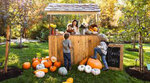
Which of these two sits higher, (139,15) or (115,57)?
(139,15)

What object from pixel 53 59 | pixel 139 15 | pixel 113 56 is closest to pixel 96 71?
pixel 113 56

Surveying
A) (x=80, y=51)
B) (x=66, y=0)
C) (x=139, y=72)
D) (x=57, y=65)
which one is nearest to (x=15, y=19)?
(x=57, y=65)

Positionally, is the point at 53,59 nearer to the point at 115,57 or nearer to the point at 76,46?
the point at 76,46

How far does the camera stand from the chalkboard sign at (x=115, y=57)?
4848 mm

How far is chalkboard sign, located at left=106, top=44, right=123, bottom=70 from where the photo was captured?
15.9ft

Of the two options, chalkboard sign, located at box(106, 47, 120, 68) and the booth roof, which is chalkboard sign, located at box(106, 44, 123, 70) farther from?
the booth roof

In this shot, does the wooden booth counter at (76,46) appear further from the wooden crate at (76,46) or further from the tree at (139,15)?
the tree at (139,15)

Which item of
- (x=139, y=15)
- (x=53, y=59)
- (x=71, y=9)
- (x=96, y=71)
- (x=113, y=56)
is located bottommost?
(x=96, y=71)

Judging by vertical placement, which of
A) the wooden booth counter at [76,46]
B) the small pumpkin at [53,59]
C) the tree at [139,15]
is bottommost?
the small pumpkin at [53,59]

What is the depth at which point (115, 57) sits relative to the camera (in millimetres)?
4953

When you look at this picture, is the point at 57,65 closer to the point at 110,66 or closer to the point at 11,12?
the point at 110,66

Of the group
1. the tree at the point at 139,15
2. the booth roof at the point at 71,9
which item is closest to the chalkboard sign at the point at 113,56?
the tree at the point at 139,15

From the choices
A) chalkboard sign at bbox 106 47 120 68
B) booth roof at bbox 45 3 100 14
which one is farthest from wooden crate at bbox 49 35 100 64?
booth roof at bbox 45 3 100 14

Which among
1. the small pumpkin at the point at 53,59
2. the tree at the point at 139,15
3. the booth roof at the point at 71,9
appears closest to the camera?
the tree at the point at 139,15
